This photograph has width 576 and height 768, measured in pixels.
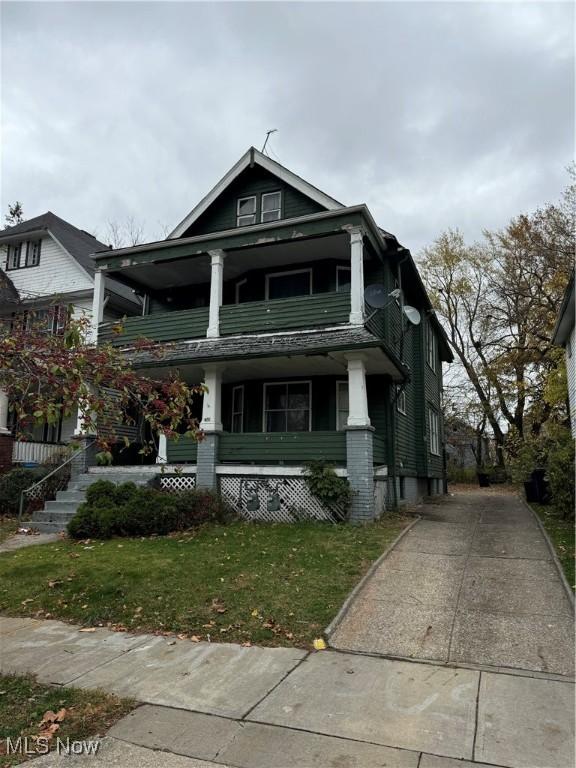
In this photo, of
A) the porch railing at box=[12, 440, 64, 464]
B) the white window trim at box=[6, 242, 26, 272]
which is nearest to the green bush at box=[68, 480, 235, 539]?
the porch railing at box=[12, 440, 64, 464]

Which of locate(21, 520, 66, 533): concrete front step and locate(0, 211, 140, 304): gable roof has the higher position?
locate(0, 211, 140, 304): gable roof

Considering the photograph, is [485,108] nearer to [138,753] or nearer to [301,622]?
[301,622]

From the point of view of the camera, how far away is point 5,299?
20.5 metres

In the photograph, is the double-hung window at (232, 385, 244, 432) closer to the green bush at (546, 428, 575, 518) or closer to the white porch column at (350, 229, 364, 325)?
the white porch column at (350, 229, 364, 325)

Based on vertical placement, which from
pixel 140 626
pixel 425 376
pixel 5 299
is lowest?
pixel 140 626

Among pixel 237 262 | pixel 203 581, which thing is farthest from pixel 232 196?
pixel 203 581

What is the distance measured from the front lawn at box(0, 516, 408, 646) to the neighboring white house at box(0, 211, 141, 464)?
1070 centimetres

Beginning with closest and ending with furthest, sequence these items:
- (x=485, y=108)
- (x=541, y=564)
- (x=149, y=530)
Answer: (x=541, y=564)
(x=149, y=530)
(x=485, y=108)

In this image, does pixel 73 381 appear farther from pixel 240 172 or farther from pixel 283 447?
pixel 240 172

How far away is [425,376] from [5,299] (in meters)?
16.2

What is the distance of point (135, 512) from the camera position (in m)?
10.9

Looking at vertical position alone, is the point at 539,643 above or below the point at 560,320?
below

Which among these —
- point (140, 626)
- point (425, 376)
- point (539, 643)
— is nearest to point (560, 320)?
point (425, 376)

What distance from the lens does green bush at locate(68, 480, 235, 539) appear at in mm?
10789
